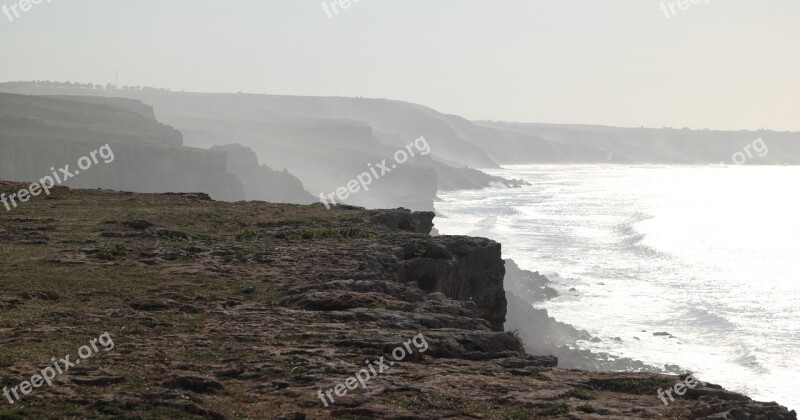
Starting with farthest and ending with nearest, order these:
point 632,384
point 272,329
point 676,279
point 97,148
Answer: point 97,148
point 676,279
point 272,329
point 632,384

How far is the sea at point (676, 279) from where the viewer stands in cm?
6028

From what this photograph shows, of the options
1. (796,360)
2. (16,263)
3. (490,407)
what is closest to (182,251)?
(16,263)

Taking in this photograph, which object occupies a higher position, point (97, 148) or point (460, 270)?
point (97, 148)

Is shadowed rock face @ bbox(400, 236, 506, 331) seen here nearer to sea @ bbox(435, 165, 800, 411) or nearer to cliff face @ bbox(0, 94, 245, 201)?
sea @ bbox(435, 165, 800, 411)

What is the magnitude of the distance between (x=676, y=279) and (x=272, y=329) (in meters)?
77.4

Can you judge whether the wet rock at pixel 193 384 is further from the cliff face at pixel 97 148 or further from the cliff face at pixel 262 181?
the cliff face at pixel 262 181

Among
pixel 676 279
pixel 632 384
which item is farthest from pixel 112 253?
pixel 676 279

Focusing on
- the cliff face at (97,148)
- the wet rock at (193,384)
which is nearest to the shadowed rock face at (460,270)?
the wet rock at (193,384)

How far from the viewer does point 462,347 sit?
2072cm

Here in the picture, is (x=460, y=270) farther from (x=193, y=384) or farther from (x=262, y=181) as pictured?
(x=262, y=181)

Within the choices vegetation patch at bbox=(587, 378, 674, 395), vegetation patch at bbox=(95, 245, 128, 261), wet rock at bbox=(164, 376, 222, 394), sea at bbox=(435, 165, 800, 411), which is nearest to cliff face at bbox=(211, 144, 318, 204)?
sea at bbox=(435, 165, 800, 411)

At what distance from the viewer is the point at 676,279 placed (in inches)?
3575

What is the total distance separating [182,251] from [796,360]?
155ft

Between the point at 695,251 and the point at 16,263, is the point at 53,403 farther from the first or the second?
the point at 695,251
